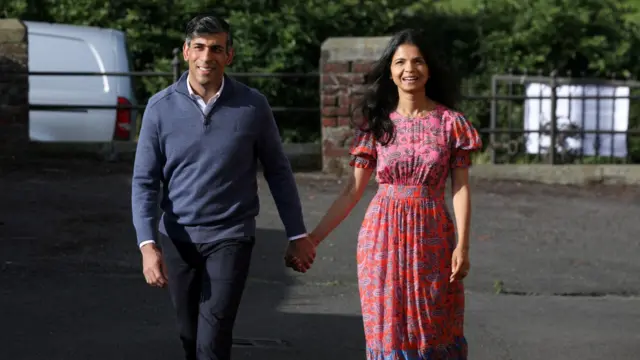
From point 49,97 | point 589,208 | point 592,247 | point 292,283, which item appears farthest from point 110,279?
point 49,97

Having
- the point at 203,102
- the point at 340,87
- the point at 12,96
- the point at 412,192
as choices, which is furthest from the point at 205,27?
the point at 12,96

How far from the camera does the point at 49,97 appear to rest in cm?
1506

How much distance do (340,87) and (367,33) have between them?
3376 millimetres

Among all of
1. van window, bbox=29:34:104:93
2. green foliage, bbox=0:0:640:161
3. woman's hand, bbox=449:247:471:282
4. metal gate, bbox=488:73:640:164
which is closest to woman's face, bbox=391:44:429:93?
woman's hand, bbox=449:247:471:282

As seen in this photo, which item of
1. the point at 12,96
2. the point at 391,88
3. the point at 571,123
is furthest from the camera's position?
the point at 571,123

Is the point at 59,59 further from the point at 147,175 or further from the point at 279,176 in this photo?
the point at 147,175

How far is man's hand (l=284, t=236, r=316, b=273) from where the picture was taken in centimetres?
583

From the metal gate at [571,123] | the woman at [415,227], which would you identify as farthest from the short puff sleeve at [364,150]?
the metal gate at [571,123]

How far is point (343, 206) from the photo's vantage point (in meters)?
5.91

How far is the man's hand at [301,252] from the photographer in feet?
19.1

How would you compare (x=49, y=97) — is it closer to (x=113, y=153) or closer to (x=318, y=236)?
(x=113, y=153)

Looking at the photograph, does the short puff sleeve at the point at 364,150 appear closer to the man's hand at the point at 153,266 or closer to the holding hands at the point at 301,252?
the holding hands at the point at 301,252

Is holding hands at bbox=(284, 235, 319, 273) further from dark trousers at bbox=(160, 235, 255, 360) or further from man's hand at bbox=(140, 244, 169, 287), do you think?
man's hand at bbox=(140, 244, 169, 287)

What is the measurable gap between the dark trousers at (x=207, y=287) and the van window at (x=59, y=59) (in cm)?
964
